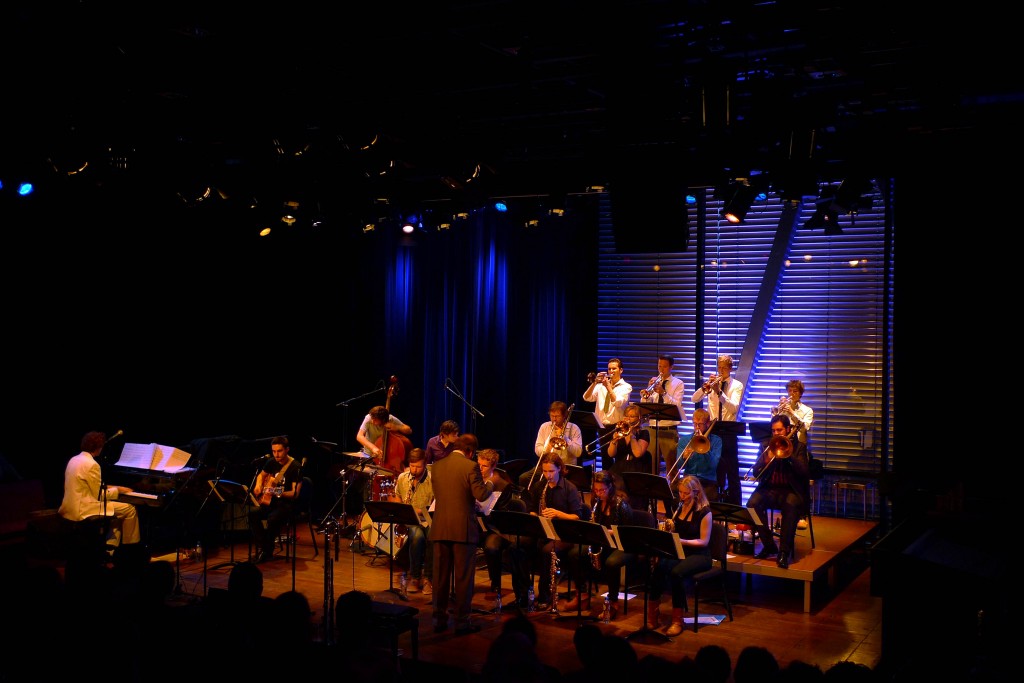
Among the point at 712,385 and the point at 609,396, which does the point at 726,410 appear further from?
the point at 609,396

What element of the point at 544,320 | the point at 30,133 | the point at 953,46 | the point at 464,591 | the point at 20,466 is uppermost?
the point at 953,46

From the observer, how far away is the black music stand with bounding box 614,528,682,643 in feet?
27.3

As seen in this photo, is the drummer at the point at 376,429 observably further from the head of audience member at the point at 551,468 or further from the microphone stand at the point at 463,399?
the head of audience member at the point at 551,468

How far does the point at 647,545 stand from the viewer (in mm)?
8523

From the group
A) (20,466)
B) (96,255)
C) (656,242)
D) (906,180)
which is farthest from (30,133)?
(906,180)

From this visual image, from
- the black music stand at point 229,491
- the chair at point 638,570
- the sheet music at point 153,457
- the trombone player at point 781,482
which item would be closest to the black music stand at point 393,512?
the black music stand at point 229,491

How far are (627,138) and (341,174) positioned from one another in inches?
145

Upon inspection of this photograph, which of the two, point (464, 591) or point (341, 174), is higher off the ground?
point (341, 174)

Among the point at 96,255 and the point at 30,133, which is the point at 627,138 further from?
the point at 96,255

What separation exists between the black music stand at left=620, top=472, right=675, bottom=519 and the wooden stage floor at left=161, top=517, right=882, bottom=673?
102 centimetres

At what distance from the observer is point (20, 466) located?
11.9 meters

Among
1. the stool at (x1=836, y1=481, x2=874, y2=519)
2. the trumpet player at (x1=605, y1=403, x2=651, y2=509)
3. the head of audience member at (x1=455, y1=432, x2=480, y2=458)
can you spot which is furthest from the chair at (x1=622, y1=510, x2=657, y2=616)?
the stool at (x1=836, y1=481, x2=874, y2=519)

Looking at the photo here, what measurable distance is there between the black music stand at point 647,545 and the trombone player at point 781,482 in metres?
1.78

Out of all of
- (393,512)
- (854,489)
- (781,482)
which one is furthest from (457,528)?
(854,489)
